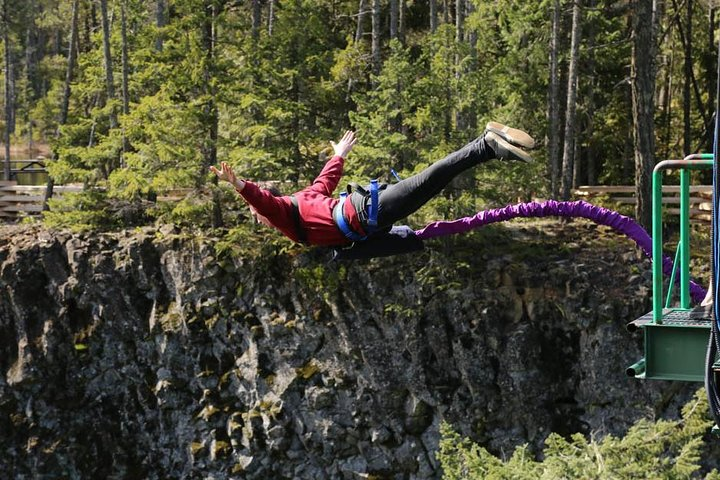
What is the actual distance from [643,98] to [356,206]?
34.9 ft

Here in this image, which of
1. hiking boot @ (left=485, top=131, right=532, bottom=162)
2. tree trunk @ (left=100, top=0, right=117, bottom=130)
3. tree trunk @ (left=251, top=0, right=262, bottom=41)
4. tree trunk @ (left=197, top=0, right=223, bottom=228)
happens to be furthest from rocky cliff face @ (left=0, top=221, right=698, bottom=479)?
hiking boot @ (left=485, top=131, right=532, bottom=162)

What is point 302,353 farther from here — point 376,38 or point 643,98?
point 643,98

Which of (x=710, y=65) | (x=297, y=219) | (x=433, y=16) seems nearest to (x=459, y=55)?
(x=433, y=16)

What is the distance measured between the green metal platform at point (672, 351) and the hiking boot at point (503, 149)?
4.11 ft

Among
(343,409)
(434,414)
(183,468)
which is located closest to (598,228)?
(434,414)

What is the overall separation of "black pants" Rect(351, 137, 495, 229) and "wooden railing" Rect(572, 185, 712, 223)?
513 inches

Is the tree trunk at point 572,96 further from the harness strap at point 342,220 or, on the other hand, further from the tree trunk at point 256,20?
the harness strap at point 342,220

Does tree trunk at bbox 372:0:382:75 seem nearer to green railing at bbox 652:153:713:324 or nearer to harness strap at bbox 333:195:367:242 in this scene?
harness strap at bbox 333:195:367:242

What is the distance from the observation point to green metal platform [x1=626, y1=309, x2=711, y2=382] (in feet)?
20.9

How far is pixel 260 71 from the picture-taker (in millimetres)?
20688

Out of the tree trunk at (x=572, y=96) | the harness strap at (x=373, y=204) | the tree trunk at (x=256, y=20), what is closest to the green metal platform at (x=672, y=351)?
the harness strap at (x=373, y=204)

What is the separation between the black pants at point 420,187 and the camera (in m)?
6.89

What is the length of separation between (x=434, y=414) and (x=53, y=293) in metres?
8.47

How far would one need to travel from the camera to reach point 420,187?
7285 millimetres
